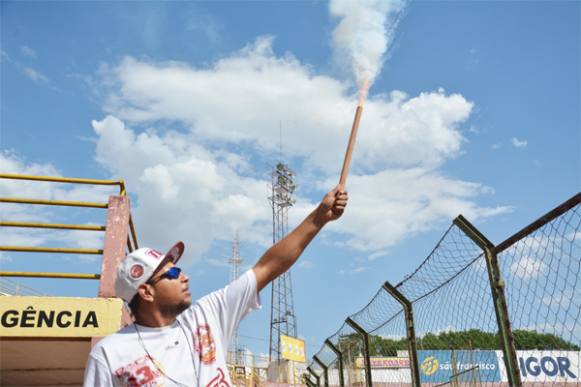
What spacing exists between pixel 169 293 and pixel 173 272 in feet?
0.35

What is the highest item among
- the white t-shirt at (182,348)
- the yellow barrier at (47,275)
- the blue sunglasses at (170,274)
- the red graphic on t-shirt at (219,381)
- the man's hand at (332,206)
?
the yellow barrier at (47,275)

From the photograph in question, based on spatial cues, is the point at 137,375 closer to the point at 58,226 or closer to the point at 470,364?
the point at 58,226

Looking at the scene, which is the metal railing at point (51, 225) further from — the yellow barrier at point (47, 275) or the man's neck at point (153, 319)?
the man's neck at point (153, 319)

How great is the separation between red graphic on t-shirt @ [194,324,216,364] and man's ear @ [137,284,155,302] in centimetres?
25

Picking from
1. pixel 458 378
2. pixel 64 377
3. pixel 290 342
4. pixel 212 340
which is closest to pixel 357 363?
pixel 458 378

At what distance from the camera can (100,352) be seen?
7.15 feet

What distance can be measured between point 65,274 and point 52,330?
53cm

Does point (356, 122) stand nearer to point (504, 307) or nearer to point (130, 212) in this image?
Result: point (504, 307)

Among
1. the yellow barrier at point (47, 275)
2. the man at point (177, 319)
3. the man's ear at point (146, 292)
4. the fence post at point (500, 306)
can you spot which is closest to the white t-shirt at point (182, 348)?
the man at point (177, 319)

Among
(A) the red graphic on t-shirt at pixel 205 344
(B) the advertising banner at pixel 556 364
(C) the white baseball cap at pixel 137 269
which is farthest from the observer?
(B) the advertising banner at pixel 556 364

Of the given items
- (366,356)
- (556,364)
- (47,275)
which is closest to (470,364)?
(556,364)

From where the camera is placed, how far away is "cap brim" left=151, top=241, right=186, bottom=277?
2393mm

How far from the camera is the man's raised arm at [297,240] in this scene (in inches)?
90.5

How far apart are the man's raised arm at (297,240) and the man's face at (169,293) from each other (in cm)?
33
